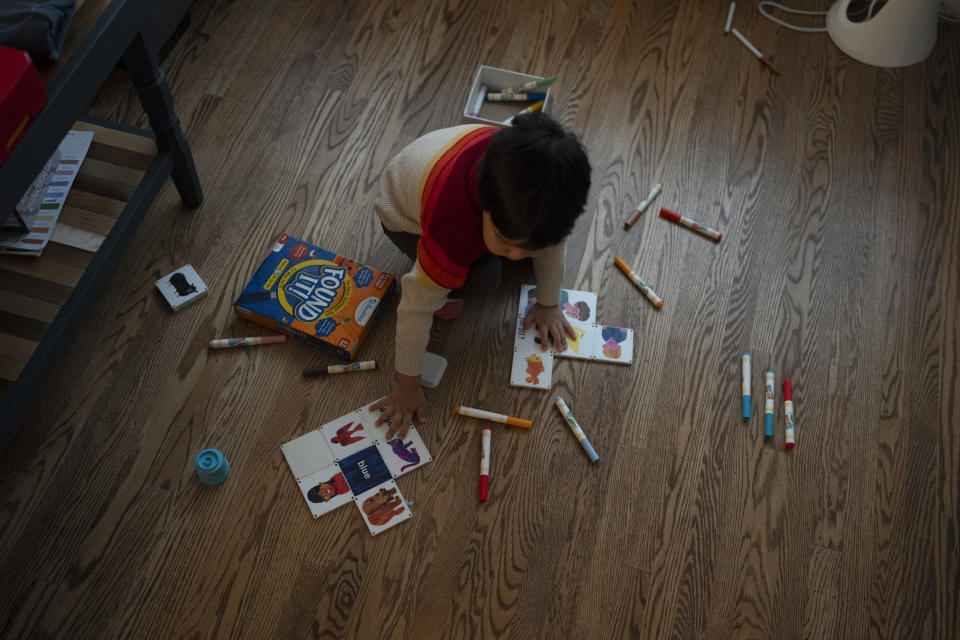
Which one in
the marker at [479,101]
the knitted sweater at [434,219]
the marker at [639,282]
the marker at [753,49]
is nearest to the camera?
the knitted sweater at [434,219]

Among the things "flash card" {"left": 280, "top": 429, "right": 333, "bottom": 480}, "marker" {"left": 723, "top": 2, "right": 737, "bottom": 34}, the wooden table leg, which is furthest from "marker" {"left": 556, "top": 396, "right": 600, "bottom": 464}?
"marker" {"left": 723, "top": 2, "right": 737, "bottom": 34}

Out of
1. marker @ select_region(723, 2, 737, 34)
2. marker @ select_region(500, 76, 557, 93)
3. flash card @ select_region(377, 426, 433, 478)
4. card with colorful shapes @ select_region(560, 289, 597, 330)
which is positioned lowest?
flash card @ select_region(377, 426, 433, 478)

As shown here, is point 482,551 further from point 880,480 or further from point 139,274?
point 139,274

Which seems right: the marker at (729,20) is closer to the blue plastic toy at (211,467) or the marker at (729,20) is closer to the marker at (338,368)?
the marker at (338,368)

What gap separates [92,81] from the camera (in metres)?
1.32

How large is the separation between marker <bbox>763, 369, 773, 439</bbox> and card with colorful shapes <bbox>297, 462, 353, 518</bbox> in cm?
88

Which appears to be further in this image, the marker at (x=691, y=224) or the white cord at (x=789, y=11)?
the white cord at (x=789, y=11)

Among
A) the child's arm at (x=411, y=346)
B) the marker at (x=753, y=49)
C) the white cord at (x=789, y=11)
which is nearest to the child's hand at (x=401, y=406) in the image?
the child's arm at (x=411, y=346)

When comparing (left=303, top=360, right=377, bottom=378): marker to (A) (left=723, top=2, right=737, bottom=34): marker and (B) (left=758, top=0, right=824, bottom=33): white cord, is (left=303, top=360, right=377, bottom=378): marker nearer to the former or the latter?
(A) (left=723, top=2, right=737, bottom=34): marker

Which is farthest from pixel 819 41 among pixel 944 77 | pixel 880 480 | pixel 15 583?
pixel 15 583

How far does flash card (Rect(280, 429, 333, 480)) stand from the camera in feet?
5.21

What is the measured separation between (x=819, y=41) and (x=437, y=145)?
1.39m

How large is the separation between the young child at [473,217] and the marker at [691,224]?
42 centimetres

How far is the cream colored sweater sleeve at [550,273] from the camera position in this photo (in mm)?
1570
